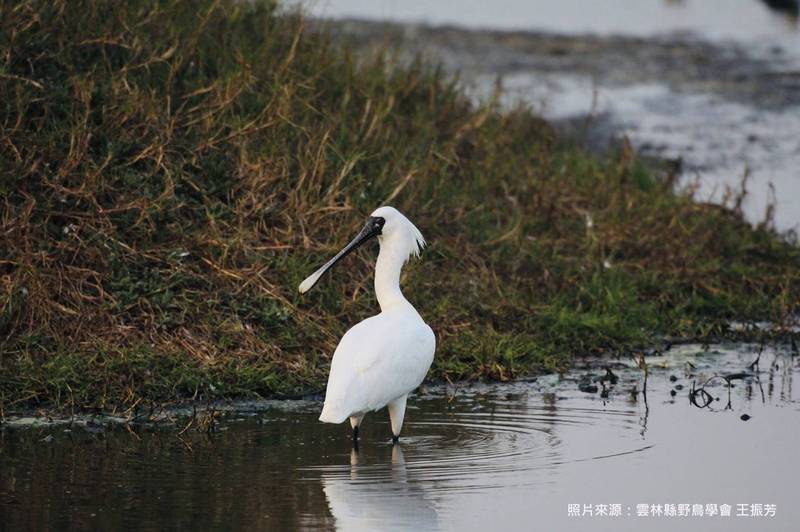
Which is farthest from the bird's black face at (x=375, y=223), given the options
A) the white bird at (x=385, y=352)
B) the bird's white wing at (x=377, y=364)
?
the bird's white wing at (x=377, y=364)

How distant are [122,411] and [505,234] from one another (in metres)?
3.40

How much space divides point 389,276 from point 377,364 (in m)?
0.73

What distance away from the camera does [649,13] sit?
2412 cm

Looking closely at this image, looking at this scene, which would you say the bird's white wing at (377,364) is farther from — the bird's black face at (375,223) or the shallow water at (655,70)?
the shallow water at (655,70)

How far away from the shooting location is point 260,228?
9.58m

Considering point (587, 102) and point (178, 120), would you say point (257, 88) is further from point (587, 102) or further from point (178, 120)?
point (587, 102)

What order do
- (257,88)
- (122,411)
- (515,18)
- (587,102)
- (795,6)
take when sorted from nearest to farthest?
(122,411) < (257,88) < (587,102) < (515,18) < (795,6)

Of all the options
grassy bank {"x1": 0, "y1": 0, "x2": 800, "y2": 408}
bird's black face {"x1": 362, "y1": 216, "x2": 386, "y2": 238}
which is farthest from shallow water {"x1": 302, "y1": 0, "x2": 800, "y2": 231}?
bird's black face {"x1": 362, "y1": 216, "x2": 386, "y2": 238}

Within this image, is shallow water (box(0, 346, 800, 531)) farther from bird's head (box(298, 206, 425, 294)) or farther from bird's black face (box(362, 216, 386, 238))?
bird's black face (box(362, 216, 386, 238))

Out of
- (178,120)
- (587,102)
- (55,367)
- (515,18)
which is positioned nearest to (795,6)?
(515,18)

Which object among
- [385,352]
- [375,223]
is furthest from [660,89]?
[385,352]

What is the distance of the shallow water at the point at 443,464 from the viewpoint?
616 centimetres

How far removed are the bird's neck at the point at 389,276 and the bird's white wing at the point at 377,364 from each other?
0.11 metres

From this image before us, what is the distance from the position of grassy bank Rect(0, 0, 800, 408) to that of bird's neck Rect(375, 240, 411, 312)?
85 cm
